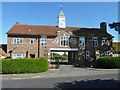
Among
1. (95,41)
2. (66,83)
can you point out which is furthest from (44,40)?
(66,83)

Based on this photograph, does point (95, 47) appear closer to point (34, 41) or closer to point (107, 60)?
point (107, 60)

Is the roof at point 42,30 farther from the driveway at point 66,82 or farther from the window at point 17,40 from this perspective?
the driveway at point 66,82

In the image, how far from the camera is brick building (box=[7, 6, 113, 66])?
2578 centimetres

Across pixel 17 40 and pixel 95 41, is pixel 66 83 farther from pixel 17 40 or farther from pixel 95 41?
pixel 95 41

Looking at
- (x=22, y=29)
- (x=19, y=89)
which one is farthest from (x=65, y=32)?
(x=19, y=89)

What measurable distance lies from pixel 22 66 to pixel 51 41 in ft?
39.9

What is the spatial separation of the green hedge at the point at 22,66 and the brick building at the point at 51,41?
10.1 meters

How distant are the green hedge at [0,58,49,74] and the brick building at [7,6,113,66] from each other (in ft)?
33.2

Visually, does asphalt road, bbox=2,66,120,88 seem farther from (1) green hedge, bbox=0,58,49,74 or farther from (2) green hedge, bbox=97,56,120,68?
(2) green hedge, bbox=97,56,120,68

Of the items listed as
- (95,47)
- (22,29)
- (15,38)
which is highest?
(22,29)

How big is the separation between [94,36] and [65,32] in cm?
661

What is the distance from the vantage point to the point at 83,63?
80.7ft

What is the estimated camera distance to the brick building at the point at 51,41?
25.8 metres

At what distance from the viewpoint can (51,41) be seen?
26672 millimetres
